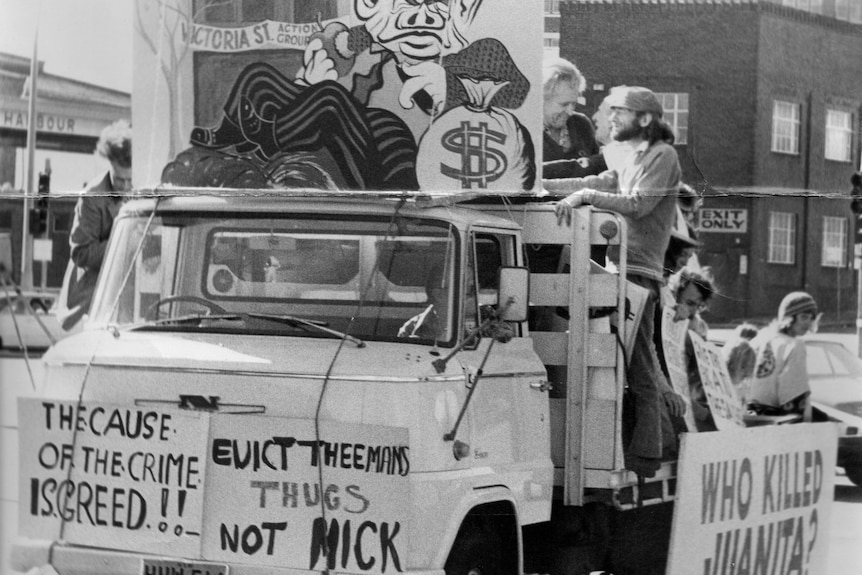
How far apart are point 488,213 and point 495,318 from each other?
45 cm

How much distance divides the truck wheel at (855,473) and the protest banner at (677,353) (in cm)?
62

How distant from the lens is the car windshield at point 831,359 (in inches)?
216

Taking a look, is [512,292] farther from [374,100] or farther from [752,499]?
[752,499]

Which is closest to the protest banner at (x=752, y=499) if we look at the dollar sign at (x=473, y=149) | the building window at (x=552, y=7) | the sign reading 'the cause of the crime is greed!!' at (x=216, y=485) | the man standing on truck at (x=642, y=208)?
the man standing on truck at (x=642, y=208)

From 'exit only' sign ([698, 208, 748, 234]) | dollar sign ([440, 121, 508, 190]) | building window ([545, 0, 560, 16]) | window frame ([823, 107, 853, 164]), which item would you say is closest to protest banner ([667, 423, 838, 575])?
'exit only' sign ([698, 208, 748, 234])

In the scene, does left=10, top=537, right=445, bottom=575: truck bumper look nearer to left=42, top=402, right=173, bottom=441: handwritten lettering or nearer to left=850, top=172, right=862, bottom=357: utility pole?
left=42, top=402, right=173, bottom=441: handwritten lettering

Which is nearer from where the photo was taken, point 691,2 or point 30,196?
point 691,2

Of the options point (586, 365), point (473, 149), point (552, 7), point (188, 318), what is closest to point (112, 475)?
point (188, 318)

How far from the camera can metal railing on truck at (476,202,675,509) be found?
6035 mm

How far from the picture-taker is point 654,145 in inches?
222

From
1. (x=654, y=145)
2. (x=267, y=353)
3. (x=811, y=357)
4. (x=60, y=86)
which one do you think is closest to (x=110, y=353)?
(x=267, y=353)

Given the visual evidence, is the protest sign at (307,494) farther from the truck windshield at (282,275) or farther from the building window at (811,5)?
the building window at (811,5)

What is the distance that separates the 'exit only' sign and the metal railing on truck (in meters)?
0.46

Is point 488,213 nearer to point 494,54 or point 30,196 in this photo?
point 494,54
